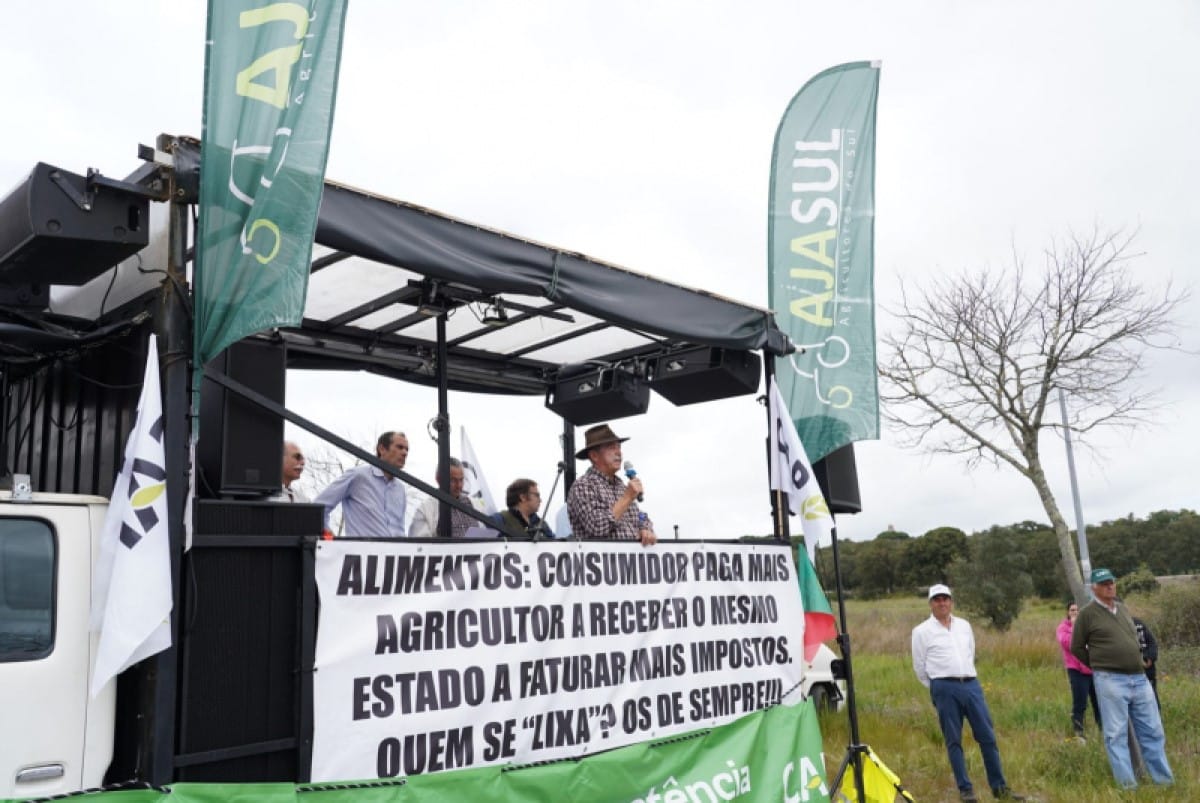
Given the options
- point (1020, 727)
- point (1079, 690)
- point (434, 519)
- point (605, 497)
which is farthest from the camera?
point (1020, 727)

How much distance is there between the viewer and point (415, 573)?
449cm

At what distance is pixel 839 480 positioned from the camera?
7477 mm

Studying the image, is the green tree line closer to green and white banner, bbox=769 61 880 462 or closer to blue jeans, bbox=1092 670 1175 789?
blue jeans, bbox=1092 670 1175 789

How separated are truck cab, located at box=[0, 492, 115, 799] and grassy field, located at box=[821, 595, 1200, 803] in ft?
22.2

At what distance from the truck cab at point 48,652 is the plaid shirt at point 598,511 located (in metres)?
2.92

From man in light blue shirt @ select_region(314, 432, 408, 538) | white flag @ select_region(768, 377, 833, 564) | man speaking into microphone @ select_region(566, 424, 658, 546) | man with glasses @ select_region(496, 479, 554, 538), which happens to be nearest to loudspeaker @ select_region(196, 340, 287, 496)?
man in light blue shirt @ select_region(314, 432, 408, 538)

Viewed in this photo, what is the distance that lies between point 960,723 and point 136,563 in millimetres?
7055

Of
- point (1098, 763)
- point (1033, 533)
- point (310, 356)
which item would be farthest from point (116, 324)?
point (1033, 533)

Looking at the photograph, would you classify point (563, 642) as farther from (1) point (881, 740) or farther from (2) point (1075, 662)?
(2) point (1075, 662)

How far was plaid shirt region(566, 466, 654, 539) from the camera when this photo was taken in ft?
19.6

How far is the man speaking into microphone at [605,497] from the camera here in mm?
5918

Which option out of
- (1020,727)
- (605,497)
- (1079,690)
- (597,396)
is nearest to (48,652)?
(605,497)

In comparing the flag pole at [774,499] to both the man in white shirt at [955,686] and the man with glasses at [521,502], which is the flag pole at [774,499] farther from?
the man in white shirt at [955,686]

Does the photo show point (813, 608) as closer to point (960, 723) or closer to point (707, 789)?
point (707, 789)
